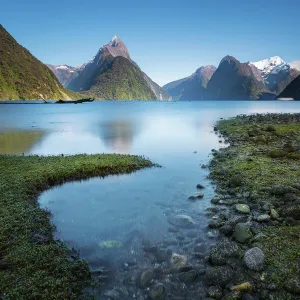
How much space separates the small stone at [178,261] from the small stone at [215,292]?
5.20 ft

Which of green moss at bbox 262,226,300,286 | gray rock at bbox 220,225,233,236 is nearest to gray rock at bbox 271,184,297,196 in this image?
green moss at bbox 262,226,300,286

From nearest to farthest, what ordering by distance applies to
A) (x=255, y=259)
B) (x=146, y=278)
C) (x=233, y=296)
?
(x=233, y=296) → (x=146, y=278) → (x=255, y=259)

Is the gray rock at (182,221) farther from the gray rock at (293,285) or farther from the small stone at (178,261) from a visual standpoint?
the gray rock at (293,285)

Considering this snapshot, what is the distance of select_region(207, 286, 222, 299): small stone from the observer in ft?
26.8

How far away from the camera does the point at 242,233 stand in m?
11.3

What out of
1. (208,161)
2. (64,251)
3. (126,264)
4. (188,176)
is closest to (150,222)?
(126,264)

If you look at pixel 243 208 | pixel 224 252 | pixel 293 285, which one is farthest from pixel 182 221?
pixel 293 285

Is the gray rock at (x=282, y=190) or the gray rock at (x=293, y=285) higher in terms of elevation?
the gray rock at (x=282, y=190)

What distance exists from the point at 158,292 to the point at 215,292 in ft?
5.97

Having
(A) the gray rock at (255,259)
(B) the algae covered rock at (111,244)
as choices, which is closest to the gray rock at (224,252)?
(A) the gray rock at (255,259)

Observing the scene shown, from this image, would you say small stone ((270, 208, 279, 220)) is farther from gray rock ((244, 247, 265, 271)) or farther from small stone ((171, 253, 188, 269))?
small stone ((171, 253, 188, 269))

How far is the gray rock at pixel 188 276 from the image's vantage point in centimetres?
906

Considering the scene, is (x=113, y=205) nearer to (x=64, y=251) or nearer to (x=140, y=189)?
(x=140, y=189)

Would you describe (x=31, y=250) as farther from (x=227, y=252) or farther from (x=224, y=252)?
(x=227, y=252)
